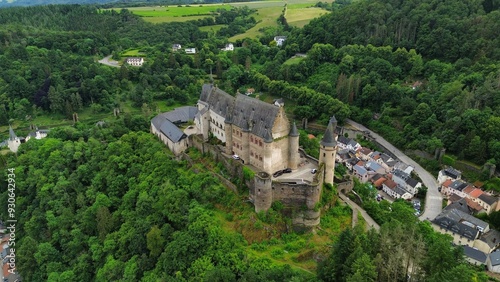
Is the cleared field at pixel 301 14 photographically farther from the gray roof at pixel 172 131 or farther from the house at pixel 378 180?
the gray roof at pixel 172 131

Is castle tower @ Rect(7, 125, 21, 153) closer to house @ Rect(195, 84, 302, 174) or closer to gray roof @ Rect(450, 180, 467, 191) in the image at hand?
house @ Rect(195, 84, 302, 174)

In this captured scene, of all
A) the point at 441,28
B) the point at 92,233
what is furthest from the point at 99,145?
the point at 441,28

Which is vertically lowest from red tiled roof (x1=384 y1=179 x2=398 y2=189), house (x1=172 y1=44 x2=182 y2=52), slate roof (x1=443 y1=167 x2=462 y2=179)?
red tiled roof (x1=384 y1=179 x2=398 y2=189)

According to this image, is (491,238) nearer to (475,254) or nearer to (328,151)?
(475,254)

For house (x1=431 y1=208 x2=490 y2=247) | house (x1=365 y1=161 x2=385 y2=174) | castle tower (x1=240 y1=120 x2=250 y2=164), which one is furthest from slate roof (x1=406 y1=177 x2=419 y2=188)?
castle tower (x1=240 y1=120 x2=250 y2=164)

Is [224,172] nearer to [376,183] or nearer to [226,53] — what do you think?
[376,183]

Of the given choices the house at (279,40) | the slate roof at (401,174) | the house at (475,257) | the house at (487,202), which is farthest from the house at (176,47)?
the house at (475,257)
